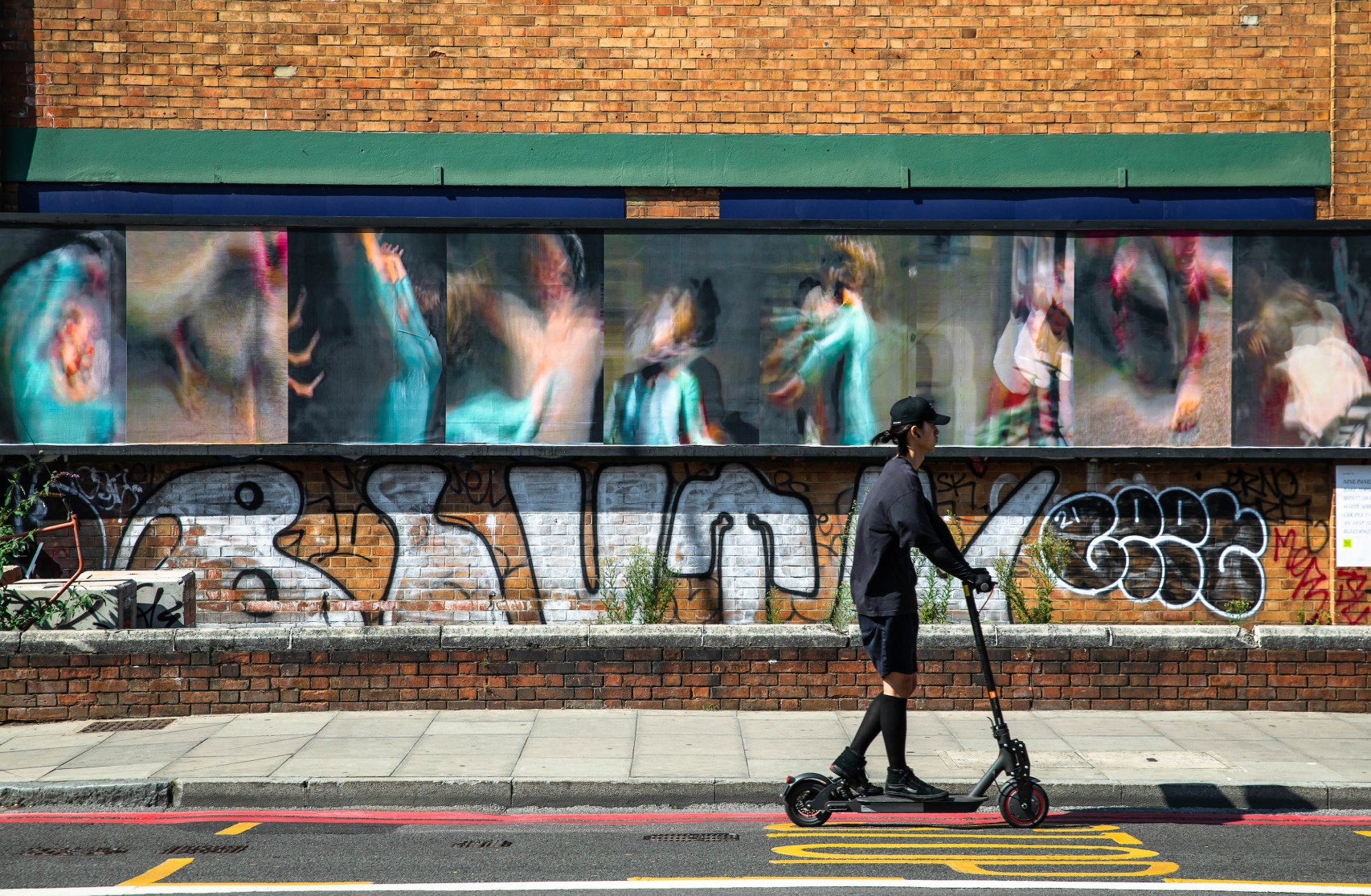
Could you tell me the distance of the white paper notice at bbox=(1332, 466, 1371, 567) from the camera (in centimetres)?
1129

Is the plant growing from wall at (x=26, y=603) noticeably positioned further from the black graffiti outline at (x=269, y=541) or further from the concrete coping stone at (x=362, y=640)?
the concrete coping stone at (x=362, y=640)

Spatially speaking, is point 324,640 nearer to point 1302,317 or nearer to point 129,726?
point 129,726

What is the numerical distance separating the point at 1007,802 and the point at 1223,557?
21.3ft

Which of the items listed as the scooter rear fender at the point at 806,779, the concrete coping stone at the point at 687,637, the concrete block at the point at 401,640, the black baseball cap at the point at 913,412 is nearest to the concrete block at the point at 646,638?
the concrete coping stone at the point at 687,637

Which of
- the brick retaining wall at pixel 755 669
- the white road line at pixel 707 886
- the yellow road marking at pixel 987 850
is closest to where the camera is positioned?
the white road line at pixel 707 886

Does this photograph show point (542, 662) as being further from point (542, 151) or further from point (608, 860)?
point (542, 151)

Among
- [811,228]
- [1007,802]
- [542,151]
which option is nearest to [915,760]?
[1007,802]

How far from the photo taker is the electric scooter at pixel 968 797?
581 cm

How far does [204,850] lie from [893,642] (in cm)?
349

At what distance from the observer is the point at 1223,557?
11.3 meters

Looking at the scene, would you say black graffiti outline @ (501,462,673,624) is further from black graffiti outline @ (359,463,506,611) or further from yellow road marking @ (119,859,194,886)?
yellow road marking @ (119,859,194,886)

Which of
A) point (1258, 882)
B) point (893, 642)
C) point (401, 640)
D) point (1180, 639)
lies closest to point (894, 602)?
point (893, 642)

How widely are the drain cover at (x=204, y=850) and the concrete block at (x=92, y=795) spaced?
38.7 inches

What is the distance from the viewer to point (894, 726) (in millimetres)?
5844
